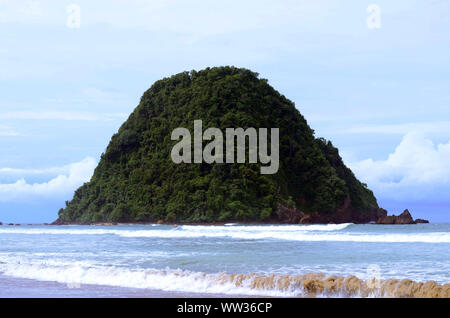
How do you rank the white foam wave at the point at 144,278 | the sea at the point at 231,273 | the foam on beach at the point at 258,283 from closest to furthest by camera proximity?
the foam on beach at the point at 258,283 < the sea at the point at 231,273 < the white foam wave at the point at 144,278

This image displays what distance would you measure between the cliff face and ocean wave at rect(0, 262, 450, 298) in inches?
1757

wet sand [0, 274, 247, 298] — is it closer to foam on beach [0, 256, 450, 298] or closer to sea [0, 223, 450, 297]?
sea [0, 223, 450, 297]

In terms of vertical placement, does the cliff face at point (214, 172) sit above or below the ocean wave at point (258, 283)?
above

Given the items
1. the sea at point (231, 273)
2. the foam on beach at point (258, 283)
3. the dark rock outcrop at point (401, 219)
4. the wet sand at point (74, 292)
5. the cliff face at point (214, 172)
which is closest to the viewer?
the foam on beach at point (258, 283)

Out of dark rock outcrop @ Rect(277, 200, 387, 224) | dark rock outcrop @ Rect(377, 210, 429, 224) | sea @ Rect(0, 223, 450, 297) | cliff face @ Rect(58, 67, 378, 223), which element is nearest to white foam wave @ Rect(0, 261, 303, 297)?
sea @ Rect(0, 223, 450, 297)

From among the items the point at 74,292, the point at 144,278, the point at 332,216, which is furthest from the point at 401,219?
the point at 74,292


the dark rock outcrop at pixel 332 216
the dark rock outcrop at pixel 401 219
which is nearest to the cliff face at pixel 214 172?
the dark rock outcrop at pixel 332 216

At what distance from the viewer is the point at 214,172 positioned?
6072cm

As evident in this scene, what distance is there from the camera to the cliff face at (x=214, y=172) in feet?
193

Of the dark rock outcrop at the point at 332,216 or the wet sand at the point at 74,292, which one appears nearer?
the wet sand at the point at 74,292

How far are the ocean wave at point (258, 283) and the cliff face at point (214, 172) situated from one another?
4462 cm

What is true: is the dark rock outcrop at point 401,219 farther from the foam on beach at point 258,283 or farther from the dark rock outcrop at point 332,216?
the foam on beach at point 258,283

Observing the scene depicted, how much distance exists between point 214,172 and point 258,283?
51.5 m
